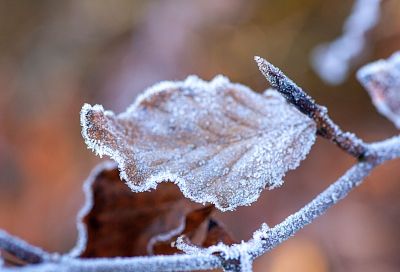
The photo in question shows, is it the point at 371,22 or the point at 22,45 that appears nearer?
the point at 371,22

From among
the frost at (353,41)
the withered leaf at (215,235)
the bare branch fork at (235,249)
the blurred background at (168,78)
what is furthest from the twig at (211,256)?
the blurred background at (168,78)

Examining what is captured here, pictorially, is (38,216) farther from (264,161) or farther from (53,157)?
(264,161)

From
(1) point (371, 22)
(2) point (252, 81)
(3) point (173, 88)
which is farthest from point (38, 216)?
(3) point (173, 88)

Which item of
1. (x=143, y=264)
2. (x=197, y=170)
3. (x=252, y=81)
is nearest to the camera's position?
(x=143, y=264)

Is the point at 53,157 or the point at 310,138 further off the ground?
the point at 53,157

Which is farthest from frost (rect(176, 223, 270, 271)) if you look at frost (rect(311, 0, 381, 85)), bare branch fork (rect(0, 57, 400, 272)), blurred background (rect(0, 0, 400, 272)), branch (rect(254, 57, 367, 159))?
blurred background (rect(0, 0, 400, 272))

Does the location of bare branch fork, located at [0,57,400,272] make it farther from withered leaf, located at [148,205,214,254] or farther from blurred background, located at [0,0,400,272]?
blurred background, located at [0,0,400,272]
